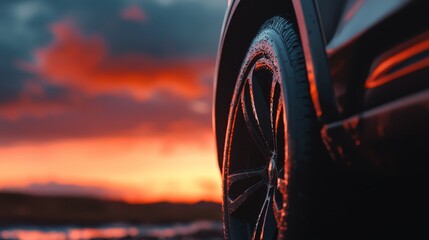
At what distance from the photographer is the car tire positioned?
6.40 ft

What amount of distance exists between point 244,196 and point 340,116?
102 centimetres

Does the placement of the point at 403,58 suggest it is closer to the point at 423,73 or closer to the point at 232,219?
the point at 423,73

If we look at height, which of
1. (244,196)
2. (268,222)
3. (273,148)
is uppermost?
(273,148)

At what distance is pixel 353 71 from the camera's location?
1726mm

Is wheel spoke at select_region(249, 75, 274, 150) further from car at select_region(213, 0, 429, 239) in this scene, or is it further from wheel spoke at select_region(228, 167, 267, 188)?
wheel spoke at select_region(228, 167, 267, 188)

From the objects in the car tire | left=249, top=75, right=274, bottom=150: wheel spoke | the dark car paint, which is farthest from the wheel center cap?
the dark car paint

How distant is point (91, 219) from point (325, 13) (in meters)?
8.70

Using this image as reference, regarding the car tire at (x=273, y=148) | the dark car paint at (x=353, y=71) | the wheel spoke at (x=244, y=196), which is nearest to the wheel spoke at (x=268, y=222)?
the car tire at (x=273, y=148)

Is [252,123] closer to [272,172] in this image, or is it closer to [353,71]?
[272,172]

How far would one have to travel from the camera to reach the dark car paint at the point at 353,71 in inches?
62.1

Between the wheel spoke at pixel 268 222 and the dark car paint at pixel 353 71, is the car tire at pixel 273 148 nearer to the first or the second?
the wheel spoke at pixel 268 222

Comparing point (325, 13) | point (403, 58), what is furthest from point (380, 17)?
point (325, 13)

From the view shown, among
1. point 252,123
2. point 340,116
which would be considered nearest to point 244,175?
point 252,123

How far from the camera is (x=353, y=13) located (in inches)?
70.0
